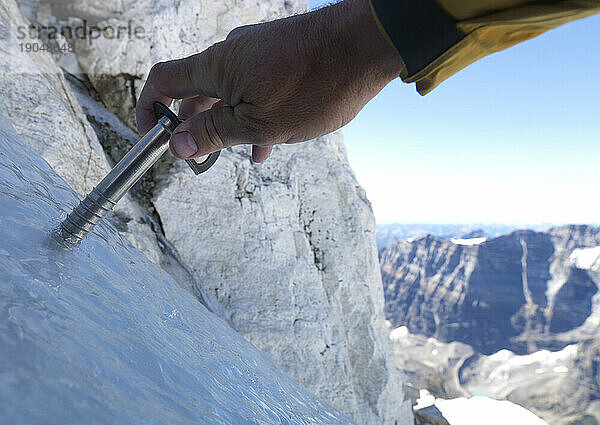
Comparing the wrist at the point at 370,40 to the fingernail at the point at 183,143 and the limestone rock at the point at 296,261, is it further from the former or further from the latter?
the limestone rock at the point at 296,261

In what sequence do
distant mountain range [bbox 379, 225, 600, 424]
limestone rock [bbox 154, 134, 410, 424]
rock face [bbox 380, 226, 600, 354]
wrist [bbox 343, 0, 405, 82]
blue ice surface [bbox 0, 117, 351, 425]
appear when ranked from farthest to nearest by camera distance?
1. rock face [bbox 380, 226, 600, 354]
2. distant mountain range [bbox 379, 225, 600, 424]
3. limestone rock [bbox 154, 134, 410, 424]
4. wrist [bbox 343, 0, 405, 82]
5. blue ice surface [bbox 0, 117, 351, 425]

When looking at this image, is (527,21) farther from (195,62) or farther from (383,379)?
(383,379)

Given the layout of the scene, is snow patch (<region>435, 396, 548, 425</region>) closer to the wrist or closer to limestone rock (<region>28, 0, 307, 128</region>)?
limestone rock (<region>28, 0, 307, 128</region>)

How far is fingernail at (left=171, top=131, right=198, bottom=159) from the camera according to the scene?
0.93 metres

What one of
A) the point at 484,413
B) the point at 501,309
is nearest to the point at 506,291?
the point at 501,309

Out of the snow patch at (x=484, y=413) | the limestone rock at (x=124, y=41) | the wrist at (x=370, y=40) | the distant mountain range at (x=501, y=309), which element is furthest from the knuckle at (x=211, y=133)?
the distant mountain range at (x=501, y=309)

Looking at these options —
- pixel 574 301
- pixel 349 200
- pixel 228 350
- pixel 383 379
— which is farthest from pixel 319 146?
pixel 574 301

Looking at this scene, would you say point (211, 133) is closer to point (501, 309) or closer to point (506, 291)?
point (501, 309)

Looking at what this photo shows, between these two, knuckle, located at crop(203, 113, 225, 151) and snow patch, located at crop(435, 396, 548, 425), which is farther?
snow patch, located at crop(435, 396, 548, 425)

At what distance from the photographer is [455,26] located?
0.61 m

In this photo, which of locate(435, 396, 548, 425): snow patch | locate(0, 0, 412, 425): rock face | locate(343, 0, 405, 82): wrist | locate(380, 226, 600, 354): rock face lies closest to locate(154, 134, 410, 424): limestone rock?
locate(0, 0, 412, 425): rock face

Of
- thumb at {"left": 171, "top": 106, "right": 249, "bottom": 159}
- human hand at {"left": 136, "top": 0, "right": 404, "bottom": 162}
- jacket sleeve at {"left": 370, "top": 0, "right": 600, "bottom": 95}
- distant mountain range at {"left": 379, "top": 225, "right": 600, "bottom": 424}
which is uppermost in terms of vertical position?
distant mountain range at {"left": 379, "top": 225, "right": 600, "bottom": 424}

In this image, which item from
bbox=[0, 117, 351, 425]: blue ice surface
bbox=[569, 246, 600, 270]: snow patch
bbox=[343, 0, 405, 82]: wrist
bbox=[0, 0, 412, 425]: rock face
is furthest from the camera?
bbox=[569, 246, 600, 270]: snow patch

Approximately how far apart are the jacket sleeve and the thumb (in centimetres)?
40
